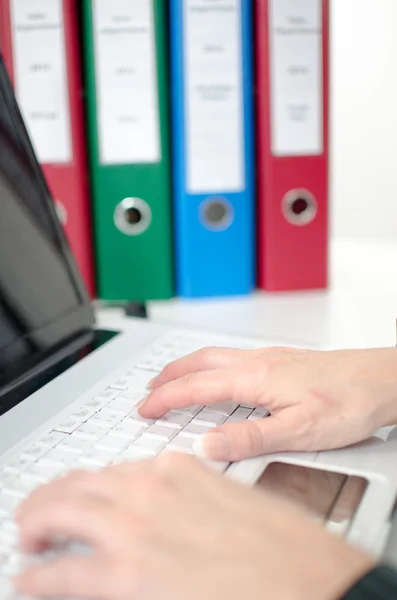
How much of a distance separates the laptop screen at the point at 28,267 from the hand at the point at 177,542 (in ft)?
0.95

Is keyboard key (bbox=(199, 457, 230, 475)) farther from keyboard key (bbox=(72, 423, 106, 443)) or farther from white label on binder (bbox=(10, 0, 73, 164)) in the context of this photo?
white label on binder (bbox=(10, 0, 73, 164))

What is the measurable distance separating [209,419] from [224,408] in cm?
2

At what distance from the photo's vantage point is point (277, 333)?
33.9 inches

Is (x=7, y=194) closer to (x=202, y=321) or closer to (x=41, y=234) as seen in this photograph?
(x=41, y=234)

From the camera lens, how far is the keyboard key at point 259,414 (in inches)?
21.4

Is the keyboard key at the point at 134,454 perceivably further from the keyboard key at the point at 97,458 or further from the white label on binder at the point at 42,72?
the white label on binder at the point at 42,72

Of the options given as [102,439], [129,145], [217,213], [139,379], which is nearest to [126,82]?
[129,145]

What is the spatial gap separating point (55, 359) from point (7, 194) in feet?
0.58

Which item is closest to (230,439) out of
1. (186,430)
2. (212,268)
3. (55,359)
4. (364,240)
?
(186,430)

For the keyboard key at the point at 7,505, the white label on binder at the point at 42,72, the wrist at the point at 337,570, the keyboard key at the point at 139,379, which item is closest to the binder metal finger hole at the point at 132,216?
the white label on binder at the point at 42,72

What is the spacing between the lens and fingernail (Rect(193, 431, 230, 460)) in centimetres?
46

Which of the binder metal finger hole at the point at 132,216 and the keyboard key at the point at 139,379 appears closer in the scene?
the keyboard key at the point at 139,379

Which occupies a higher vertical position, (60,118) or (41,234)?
(60,118)

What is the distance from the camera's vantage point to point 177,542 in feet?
1.12
